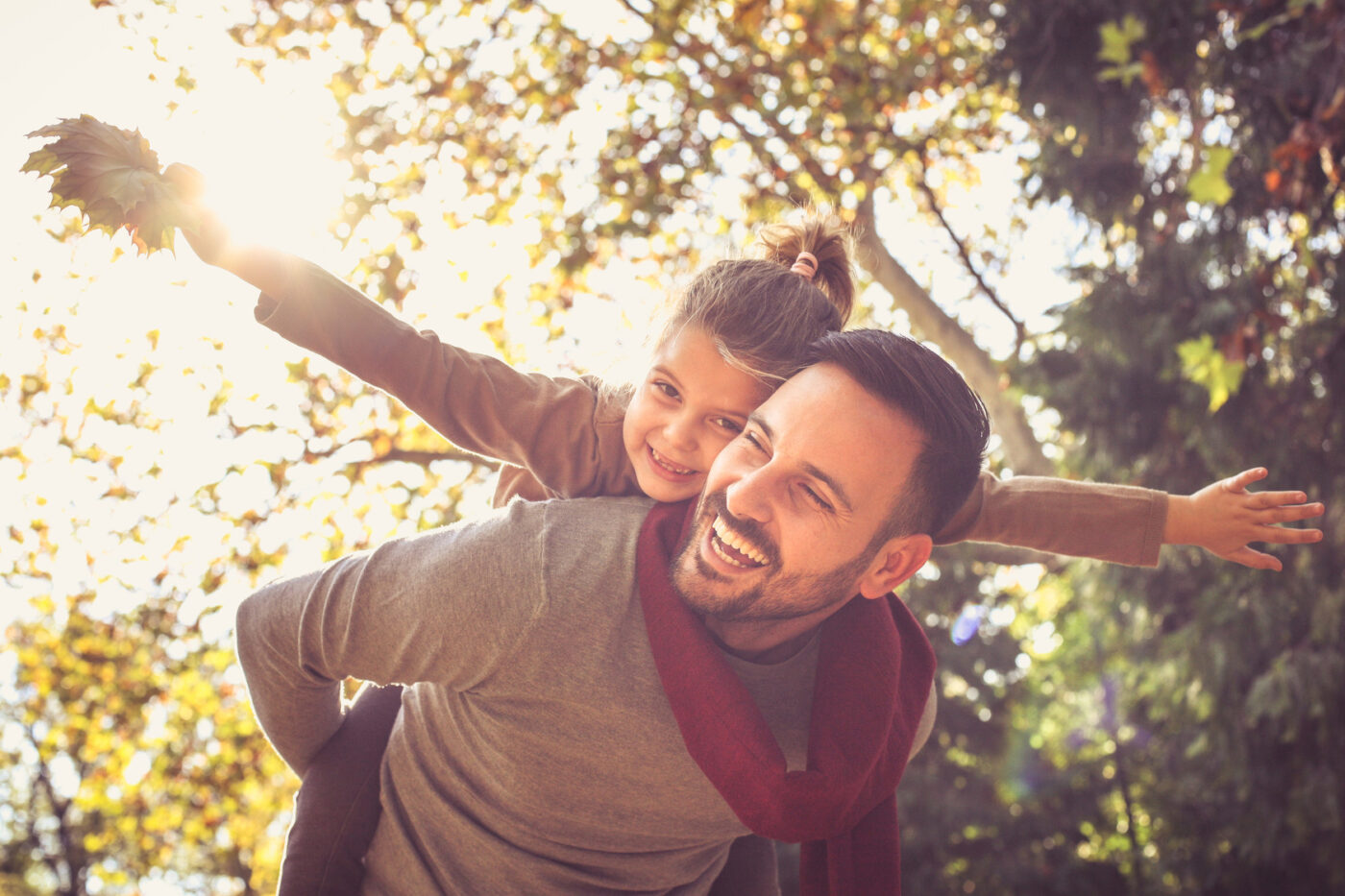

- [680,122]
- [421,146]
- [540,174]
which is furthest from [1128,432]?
[421,146]

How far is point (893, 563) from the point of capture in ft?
5.84

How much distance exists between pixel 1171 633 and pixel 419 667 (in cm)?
438

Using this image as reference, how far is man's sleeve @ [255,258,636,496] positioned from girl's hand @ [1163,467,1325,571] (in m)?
1.23

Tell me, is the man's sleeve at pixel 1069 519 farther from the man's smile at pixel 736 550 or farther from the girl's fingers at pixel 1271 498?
the man's smile at pixel 736 550

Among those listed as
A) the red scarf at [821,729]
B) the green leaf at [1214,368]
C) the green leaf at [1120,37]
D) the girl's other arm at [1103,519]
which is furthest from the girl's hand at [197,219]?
the green leaf at [1120,37]

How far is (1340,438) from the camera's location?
4152mm

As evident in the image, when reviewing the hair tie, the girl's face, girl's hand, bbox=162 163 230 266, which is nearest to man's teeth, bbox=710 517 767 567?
the girl's face

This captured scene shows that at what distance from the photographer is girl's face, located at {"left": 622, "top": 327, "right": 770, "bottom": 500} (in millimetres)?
2084

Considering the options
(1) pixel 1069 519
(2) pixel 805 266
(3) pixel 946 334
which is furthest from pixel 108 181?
(3) pixel 946 334

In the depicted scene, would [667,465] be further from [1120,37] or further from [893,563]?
[1120,37]

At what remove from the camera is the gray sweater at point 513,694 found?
149 centimetres

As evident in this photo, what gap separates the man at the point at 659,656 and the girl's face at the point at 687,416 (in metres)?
0.29

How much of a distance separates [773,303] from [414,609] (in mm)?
1055

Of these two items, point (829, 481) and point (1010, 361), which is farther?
point (1010, 361)
